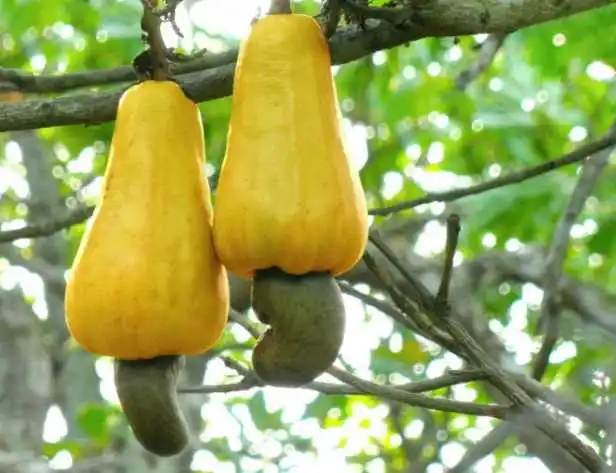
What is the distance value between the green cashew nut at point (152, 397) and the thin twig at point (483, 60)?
43.7 inches

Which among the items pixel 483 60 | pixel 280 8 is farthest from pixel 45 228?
pixel 280 8

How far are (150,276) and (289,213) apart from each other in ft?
0.41

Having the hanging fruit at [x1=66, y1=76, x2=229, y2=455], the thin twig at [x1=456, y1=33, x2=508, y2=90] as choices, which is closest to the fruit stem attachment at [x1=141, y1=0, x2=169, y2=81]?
the hanging fruit at [x1=66, y1=76, x2=229, y2=455]

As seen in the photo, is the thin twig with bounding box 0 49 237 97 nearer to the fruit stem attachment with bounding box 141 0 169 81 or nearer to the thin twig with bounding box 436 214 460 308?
the fruit stem attachment with bounding box 141 0 169 81

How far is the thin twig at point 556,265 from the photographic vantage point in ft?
4.83

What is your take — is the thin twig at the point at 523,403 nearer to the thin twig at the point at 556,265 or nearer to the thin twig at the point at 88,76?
the thin twig at the point at 556,265

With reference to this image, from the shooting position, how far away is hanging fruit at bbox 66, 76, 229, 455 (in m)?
0.87

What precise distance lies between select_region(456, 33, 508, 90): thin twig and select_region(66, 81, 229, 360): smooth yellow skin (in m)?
1.03

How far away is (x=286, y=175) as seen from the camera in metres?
0.87

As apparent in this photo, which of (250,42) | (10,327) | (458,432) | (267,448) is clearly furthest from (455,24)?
(10,327)

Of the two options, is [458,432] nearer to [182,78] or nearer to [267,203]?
[182,78]

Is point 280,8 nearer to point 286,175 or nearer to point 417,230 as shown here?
point 286,175

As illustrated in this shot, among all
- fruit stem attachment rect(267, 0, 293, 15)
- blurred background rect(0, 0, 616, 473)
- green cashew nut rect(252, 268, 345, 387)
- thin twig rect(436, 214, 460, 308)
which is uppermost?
fruit stem attachment rect(267, 0, 293, 15)

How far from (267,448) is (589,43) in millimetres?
1274
